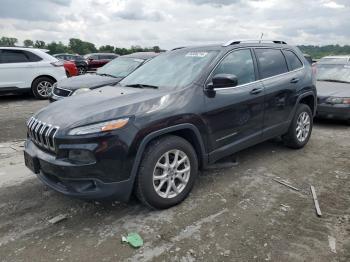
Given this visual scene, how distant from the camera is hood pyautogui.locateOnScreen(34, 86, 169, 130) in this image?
338cm

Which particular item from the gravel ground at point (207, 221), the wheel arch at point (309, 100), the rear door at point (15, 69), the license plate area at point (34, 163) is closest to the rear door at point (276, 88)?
the wheel arch at point (309, 100)

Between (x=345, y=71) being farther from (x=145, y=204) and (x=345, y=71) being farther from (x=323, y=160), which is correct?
(x=145, y=204)

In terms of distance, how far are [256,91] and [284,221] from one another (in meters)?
1.84

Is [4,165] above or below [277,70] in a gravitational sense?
below

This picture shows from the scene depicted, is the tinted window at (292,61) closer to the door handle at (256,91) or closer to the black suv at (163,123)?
the black suv at (163,123)

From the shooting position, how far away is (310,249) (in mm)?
3105

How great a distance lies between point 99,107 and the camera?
3549 mm

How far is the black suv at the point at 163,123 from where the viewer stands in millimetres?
3301

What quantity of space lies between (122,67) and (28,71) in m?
3.77

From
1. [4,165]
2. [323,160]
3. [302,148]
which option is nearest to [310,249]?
[323,160]

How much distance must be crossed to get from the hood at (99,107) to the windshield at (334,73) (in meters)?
6.33

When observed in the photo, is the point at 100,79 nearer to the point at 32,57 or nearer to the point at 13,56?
the point at 32,57

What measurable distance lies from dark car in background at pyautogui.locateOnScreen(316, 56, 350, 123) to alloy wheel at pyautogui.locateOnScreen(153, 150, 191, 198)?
16.3ft

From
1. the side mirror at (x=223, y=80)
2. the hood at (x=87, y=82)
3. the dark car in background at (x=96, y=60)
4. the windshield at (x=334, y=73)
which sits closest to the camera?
the side mirror at (x=223, y=80)
